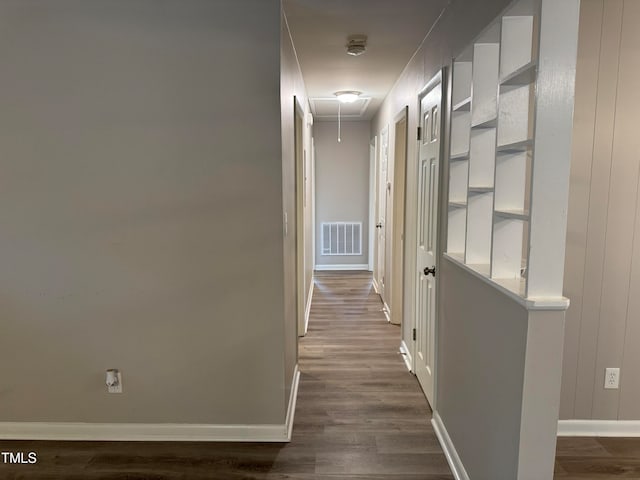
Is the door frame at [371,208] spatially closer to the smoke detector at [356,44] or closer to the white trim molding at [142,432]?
the smoke detector at [356,44]

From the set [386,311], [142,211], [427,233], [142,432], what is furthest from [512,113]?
Result: [386,311]

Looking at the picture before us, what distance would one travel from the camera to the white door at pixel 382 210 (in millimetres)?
4843

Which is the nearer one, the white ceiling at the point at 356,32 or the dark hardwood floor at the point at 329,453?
the dark hardwood floor at the point at 329,453

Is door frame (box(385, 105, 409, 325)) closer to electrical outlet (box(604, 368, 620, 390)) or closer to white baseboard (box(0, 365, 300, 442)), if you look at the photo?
electrical outlet (box(604, 368, 620, 390))

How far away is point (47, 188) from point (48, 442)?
1.43m

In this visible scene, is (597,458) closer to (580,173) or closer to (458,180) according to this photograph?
(580,173)

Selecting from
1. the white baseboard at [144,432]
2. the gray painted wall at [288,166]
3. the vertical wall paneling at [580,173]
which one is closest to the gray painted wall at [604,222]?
the vertical wall paneling at [580,173]

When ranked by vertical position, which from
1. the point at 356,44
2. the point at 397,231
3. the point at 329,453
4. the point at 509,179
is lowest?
the point at 329,453

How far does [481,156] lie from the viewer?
192 cm

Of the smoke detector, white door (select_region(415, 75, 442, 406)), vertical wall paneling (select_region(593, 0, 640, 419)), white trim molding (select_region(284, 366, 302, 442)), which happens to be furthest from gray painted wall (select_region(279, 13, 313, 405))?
vertical wall paneling (select_region(593, 0, 640, 419))

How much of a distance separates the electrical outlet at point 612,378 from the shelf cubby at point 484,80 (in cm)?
160

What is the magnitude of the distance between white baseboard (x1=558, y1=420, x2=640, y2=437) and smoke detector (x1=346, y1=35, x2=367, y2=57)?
262 cm

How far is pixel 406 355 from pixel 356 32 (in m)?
2.46

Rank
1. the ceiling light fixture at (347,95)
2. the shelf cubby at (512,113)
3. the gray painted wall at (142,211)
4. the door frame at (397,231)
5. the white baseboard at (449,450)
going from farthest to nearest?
the ceiling light fixture at (347,95)
the door frame at (397,231)
the gray painted wall at (142,211)
the white baseboard at (449,450)
the shelf cubby at (512,113)
